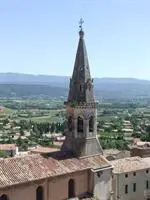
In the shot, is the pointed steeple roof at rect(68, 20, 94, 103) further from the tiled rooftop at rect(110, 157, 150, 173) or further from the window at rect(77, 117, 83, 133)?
the tiled rooftop at rect(110, 157, 150, 173)

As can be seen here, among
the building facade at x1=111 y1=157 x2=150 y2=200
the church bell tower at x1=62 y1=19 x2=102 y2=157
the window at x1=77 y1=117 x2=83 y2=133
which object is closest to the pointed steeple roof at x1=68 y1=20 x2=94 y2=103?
the church bell tower at x1=62 y1=19 x2=102 y2=157

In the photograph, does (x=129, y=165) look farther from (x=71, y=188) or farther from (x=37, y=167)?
(x=37, y=167)

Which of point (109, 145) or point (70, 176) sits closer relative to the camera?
point (70, 176)

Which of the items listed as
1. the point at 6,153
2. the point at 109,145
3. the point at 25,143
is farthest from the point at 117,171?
the point at 25,143

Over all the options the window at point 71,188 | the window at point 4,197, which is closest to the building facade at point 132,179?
the window at point 71,188

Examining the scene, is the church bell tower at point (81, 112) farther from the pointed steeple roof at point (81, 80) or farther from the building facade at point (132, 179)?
the building facade at point (132, 179)

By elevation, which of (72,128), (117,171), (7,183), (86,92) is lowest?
(117,171)

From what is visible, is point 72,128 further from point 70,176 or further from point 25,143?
point 25,143
